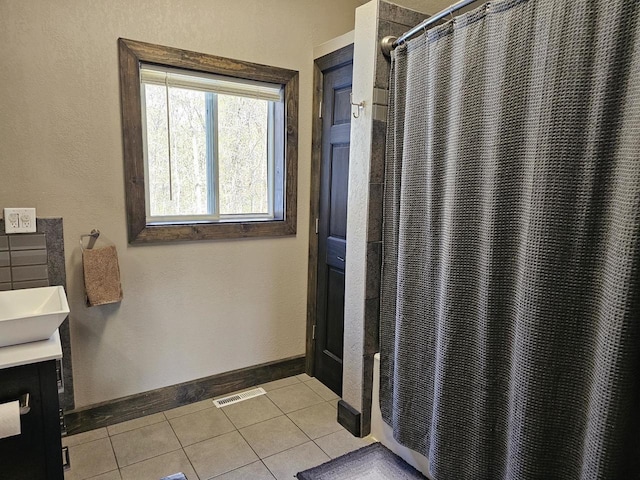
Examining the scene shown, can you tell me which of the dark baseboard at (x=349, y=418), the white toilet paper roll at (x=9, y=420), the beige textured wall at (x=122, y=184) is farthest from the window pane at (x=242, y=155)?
the white toilet paper roll at (x=9, y=420)

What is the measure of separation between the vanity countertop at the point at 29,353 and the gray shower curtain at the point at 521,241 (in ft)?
4.39

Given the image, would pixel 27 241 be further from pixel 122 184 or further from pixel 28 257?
pixel 122 184

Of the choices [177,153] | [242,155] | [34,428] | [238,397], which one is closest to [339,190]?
[242,155]

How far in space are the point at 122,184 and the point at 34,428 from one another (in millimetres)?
1192

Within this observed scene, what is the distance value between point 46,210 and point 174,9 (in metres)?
1.22

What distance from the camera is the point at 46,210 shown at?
1987 mm

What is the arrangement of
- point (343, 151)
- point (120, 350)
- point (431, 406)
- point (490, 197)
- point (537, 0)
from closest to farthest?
point (537, 0)
point (490, 197)
point (431, 406)
point (120, 350)
point (343, 151)

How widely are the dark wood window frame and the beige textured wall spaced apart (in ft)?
0.16

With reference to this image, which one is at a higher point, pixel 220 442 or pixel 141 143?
pixel 141 143

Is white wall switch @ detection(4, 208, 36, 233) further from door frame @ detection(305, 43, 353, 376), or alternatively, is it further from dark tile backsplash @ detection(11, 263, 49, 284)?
door frame @ detection(305, 43, 353, 376)

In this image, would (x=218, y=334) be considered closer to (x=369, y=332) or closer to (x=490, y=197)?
(x=369, y=332)

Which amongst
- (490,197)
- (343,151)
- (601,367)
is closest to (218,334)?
(343,151)

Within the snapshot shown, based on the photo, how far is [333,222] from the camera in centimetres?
256

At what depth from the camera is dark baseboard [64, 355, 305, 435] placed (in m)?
2.20
